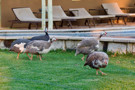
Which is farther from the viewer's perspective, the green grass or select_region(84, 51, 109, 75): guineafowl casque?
select_region(84, 51, 109, 75): guineafowl casque

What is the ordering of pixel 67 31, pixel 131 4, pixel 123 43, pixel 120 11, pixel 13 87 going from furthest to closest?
1. pixel 131 4
2. pixel 120 11
3. pixel 67 31
4. pixel 123 43
5. pixel 13 87

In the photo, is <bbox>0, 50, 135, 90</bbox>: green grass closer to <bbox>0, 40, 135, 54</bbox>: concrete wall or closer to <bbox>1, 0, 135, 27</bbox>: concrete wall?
<bbox>0, 40, 135, 54</bbox>: concrete wall

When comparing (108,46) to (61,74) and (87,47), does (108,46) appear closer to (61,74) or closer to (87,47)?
(87,47)

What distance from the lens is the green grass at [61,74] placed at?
6910 millimetres

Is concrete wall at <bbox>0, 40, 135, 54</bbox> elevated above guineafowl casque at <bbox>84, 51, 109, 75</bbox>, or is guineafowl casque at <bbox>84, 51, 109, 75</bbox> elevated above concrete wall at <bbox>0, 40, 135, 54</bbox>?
concrete wall at <bbox>0, 40, 135, 54</bbox>

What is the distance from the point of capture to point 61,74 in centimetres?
798

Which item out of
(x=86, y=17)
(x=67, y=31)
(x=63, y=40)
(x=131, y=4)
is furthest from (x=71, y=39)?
(x=131, y=4)

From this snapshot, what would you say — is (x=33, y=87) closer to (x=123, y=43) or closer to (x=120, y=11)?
(x=123, y=43)

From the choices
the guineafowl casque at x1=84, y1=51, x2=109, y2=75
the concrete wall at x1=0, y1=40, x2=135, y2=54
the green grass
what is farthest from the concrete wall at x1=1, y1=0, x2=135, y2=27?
the guineafowl casque at x1=84, y1=51, x2=109, y2=75

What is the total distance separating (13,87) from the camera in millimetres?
6742

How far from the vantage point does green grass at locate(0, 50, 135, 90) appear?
22.7ft

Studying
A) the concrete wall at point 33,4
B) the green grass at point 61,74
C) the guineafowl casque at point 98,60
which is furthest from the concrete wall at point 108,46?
the concrete wall at point 33,4

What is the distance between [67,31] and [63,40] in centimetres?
118

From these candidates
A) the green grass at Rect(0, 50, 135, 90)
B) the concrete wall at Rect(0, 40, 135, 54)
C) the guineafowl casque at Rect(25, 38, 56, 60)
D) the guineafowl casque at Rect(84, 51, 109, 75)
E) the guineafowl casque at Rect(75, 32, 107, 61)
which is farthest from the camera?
the concrete wall at Rect(0, 40, 135, 54)
